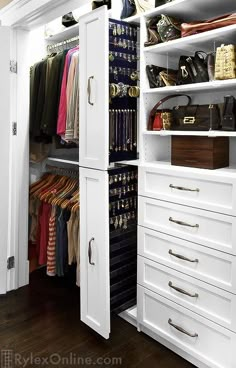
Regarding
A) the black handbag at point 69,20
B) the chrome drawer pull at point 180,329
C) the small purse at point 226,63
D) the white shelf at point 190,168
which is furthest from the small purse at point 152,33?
the chrome drawer pull at point 180,329

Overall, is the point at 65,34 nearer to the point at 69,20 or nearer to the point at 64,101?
the point at 69,20

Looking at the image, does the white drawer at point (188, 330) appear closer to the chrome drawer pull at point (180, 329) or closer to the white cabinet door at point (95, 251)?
the chrome drawer pull at point (180, 329)

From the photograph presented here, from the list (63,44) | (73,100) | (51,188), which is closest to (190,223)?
(73,100)

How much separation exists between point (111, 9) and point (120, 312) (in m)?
1.94

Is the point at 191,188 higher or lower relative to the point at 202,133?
lower

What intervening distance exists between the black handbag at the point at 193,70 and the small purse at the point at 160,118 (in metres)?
0.15

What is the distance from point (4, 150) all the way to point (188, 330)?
1.73m

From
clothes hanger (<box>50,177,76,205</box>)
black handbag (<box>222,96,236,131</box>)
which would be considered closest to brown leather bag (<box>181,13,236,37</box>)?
black handbag (<box>222,96,236,131</box>)

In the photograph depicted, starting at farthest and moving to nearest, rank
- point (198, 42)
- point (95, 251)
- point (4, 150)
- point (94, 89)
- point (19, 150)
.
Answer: point (19, 150) → point (4, 150) → point (95, 251) → point (94, 89) → point (198, 42)

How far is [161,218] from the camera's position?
198cm

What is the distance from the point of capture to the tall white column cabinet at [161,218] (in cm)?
172

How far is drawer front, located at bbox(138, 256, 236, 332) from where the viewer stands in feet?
5.57

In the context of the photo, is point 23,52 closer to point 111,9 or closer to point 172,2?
point 111,9

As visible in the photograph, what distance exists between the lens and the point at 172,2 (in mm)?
1811
